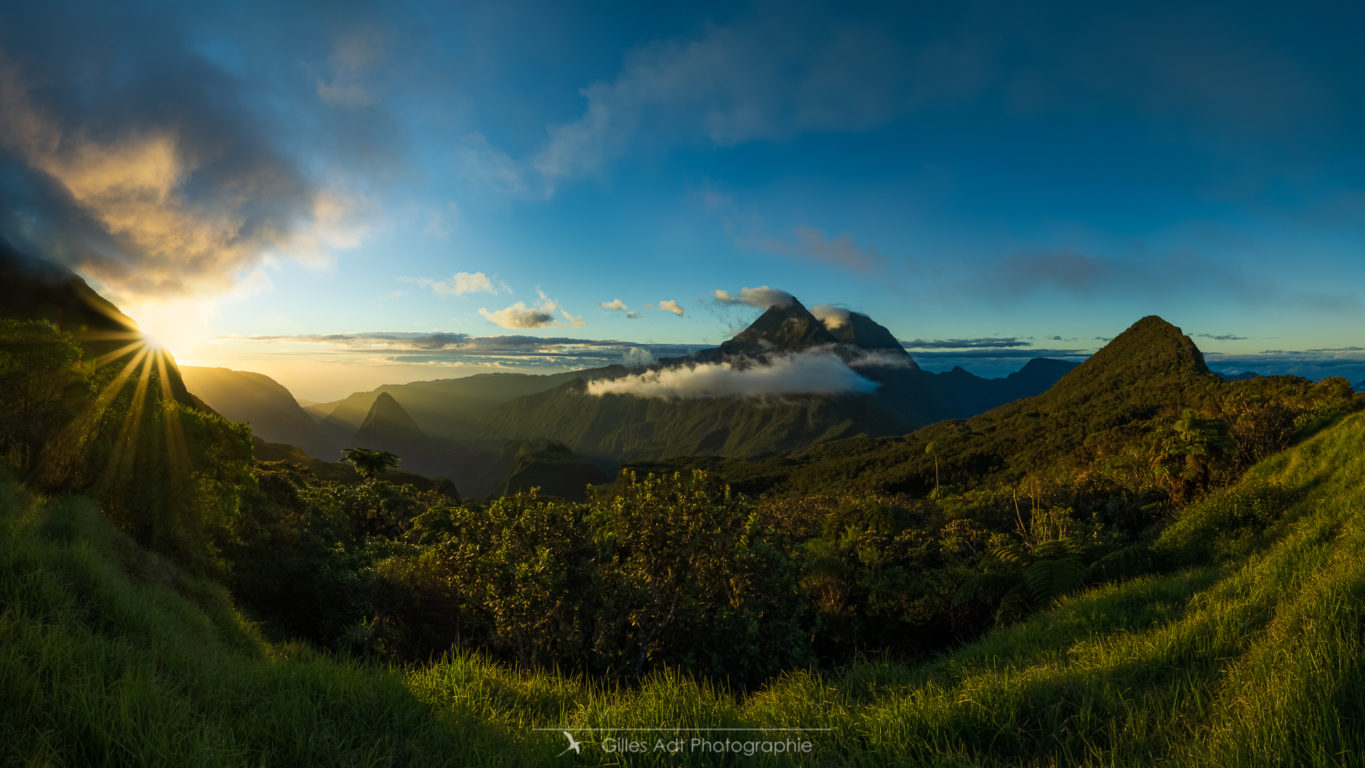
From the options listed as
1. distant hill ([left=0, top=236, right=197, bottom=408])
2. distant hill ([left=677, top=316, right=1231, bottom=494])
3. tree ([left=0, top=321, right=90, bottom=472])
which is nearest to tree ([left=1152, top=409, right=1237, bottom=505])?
tree ([left=0, top=321, right=90, bottom=472])

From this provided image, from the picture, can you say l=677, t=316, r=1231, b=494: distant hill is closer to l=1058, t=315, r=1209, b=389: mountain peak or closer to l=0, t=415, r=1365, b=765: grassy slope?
l=1058, t=315, r=1209, b=389: mountain peak

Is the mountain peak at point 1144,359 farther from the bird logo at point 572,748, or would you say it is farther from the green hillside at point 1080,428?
the bird logo at point 572,748

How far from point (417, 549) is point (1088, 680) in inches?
718

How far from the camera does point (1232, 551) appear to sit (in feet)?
33.1

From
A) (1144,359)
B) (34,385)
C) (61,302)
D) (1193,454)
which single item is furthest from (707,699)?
(1144,359)

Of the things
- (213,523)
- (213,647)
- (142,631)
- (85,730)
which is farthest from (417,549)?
(85,730)

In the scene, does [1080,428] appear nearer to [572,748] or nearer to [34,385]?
[572,748]

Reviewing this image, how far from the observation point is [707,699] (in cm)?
449

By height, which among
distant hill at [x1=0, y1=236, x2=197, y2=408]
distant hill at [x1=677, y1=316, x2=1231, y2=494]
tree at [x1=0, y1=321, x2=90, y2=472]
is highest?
distant hill at [x1=0, y1=236, x2=197, y2=408]

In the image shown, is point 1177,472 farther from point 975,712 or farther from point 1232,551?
point 975,712

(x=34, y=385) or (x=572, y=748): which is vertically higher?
(x=34, y=385)

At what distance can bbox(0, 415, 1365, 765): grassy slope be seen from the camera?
3344 mm

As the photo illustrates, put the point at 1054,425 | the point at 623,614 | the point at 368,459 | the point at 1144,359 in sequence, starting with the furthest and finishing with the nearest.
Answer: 1. the point at 1144,359
2. the point at 1054,425
3. the point at 368,459
4. the point at 623,614

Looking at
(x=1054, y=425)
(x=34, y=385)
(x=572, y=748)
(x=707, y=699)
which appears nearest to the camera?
(x=572, y=748)
